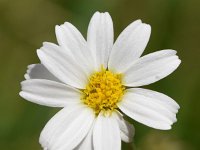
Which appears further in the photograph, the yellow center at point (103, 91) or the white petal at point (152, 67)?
the yellow center at point (103, 91)

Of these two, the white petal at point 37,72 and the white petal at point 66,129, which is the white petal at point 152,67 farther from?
the white petal at point 37,72

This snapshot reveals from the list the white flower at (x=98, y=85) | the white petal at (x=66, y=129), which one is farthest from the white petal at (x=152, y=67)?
the white petal at (x=66, y=129)

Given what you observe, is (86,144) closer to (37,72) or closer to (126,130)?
(126,130)

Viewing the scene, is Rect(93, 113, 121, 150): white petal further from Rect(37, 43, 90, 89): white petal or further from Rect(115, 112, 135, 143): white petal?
Rect(37, 43, 90, 89): white petal

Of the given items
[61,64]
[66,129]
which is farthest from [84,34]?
[66,129]
